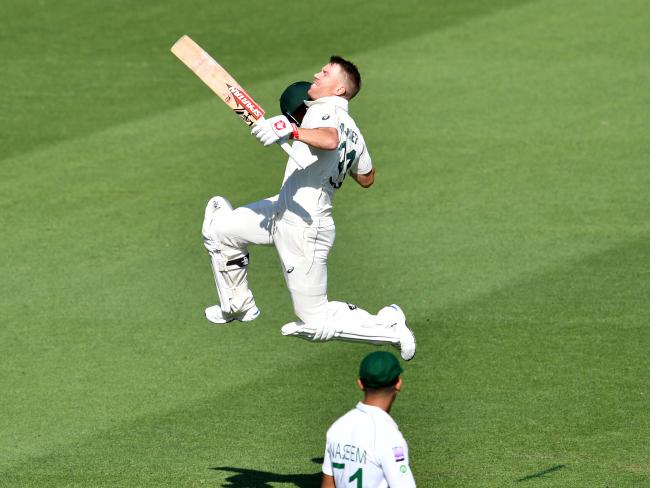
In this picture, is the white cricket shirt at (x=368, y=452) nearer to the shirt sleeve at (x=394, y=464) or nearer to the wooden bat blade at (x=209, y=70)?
the shirt sleeve at (x=394, y=464)

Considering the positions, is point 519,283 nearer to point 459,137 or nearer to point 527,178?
point 527,178

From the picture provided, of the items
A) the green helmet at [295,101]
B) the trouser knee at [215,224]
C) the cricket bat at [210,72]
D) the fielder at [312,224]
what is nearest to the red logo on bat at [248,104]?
the cricket bat at [210,72]

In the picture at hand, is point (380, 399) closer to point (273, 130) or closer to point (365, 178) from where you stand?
point (273, 130)

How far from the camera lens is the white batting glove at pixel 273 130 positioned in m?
10.4

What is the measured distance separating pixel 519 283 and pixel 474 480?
4902 mm

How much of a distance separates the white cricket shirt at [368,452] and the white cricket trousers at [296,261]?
9.17ft

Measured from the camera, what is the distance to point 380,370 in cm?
823

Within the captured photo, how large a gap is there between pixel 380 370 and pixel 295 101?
149 inches

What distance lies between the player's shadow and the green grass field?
0.04m

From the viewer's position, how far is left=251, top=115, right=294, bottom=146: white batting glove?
34.2 feet

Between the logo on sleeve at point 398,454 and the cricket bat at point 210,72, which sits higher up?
the cricket bat at point 210,72

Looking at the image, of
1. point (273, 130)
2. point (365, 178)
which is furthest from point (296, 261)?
point (273, 130)

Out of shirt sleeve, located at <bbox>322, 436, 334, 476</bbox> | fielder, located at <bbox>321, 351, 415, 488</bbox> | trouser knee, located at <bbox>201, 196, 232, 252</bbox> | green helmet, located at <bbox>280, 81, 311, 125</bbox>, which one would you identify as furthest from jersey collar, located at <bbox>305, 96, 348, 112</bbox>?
shirt sleeve, located at <bbox>322, 436, 334, 476</bbox>

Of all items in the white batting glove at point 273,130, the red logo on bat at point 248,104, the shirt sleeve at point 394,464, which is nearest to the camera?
the shirt sleeve at point 394,464
